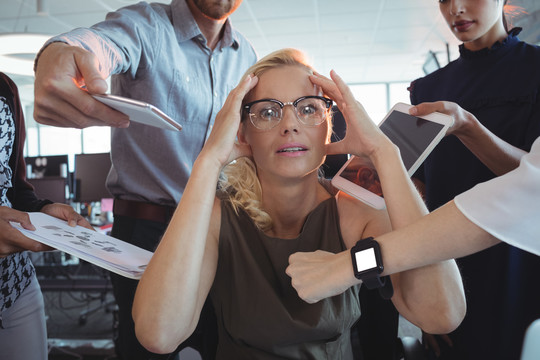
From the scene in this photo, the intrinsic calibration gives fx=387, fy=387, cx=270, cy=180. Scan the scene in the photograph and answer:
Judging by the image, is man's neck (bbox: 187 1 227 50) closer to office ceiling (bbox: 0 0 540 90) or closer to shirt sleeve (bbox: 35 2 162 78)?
shirt sleeve (bbox: 35 2 162 78)

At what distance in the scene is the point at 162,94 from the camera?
5.16 ft

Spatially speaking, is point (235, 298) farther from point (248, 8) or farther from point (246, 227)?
point (248, 8)

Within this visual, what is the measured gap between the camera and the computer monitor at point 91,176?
4.05 meters

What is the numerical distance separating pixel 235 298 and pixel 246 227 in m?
0.24

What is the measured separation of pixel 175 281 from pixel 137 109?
46 centimetres

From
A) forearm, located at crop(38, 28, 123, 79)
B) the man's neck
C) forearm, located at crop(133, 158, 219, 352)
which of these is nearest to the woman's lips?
the man's neck

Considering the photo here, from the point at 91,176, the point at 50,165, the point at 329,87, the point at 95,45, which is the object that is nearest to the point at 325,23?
the point at 91,176

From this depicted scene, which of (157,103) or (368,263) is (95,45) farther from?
(368,263)

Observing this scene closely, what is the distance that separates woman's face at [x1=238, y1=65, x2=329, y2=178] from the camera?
1.28 meters

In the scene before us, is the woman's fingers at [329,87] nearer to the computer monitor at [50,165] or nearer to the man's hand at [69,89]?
the man's hand at [69,89]

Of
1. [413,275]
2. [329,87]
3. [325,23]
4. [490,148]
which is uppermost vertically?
[325,23]

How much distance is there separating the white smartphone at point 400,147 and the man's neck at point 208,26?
912 mm

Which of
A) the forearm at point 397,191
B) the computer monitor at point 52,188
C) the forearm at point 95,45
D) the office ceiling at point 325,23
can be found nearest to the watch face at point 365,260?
the forearm at point 397,191

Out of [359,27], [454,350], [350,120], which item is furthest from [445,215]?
[359,27]
